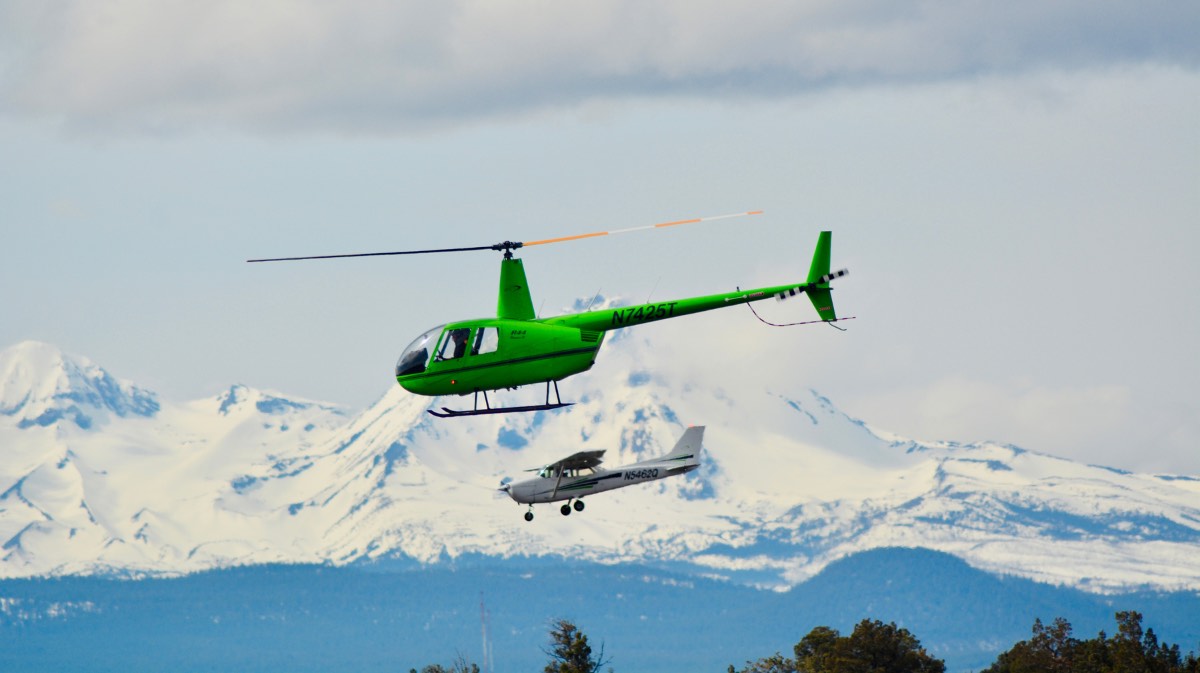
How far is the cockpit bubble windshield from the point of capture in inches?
3206

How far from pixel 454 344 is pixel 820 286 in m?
15.2

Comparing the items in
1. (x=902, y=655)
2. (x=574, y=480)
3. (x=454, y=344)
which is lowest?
(x=902, y=655)

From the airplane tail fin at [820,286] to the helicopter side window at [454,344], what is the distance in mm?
13064

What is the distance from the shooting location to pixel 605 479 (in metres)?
99.2

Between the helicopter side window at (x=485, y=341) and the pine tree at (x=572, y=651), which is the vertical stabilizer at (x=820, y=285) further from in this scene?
the pine tree at (x=572, y=651)

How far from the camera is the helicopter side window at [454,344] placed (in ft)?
266

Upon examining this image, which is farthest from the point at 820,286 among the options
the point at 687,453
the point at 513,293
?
the point at 687,453

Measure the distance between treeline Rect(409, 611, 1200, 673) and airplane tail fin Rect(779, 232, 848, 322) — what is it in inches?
2254

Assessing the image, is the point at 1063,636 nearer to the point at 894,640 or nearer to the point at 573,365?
the point at 894,640

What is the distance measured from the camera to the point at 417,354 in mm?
81625

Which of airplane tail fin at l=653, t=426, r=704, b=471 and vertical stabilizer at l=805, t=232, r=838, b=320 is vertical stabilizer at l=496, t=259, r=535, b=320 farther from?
airplane tail fin at l=653, t=426, r=704, b=471

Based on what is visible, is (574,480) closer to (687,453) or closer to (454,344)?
(687,453)

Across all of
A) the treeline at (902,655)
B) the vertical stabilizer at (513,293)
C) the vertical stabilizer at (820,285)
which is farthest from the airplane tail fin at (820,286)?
the treeline at (902,655)

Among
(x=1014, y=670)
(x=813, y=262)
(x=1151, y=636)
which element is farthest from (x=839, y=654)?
(x=813, y=262)
